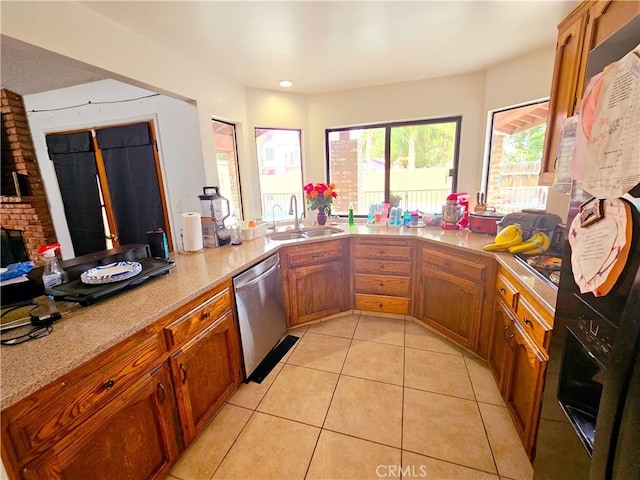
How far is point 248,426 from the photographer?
1567mm

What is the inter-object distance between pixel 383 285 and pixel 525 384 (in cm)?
137

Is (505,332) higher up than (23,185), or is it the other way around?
(23,185)

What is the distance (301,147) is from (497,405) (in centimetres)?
293

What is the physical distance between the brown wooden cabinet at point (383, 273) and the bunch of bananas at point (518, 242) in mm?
726

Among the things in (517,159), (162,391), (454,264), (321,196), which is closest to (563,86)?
(517,159)

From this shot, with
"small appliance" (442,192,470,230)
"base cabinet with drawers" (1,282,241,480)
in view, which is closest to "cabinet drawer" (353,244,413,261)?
"small appliance" (442,192,470,230)

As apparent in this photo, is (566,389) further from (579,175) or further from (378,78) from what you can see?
(378,78)

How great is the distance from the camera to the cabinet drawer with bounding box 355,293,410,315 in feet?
8.56

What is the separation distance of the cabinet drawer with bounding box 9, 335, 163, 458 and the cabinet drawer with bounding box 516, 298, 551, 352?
1702 millimetres

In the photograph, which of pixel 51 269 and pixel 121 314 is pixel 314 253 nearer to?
pixel 121 314

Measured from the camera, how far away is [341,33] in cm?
180

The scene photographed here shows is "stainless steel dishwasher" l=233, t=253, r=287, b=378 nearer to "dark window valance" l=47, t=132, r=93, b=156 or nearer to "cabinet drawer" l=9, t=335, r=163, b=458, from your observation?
"cabinet drawer" l=9, t=335, r=163, b=458

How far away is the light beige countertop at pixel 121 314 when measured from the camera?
79cm

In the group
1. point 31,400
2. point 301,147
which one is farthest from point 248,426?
point 301,147
